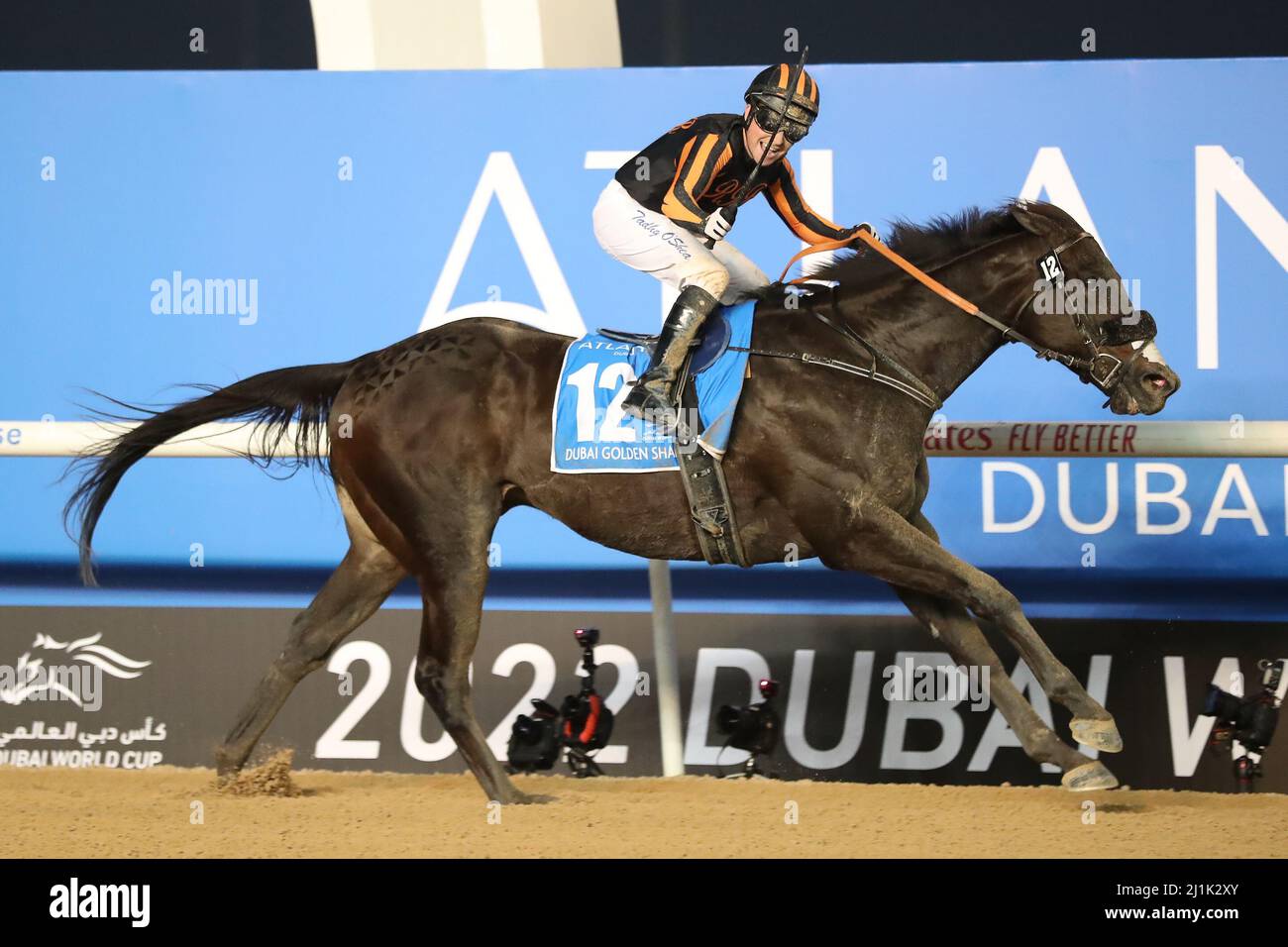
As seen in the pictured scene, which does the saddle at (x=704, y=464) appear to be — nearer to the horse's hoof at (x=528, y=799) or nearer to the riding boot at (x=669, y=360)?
the riding boot at (x=669, y=360)

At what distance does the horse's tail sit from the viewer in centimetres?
547

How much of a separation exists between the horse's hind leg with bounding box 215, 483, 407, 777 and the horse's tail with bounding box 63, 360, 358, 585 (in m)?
0.34

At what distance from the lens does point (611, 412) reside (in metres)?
5.05

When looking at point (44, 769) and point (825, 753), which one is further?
point (825, 753)

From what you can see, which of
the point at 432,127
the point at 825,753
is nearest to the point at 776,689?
the point at 825,753

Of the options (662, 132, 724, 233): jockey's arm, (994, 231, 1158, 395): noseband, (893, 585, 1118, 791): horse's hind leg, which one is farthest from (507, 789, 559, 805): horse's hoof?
(994, 231, 1158, 395): noseband

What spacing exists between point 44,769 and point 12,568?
3.80 ft

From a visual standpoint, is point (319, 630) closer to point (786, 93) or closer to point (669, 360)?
point (669, 360)

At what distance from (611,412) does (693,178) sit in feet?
2.87

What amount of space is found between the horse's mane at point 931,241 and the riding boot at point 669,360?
54cm

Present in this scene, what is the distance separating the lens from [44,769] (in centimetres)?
616

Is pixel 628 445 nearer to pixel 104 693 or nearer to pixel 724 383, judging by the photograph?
pixel 724 383

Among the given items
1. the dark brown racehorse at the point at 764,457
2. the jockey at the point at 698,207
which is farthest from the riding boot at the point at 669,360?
the dark brown racehorse at the point at 764,457

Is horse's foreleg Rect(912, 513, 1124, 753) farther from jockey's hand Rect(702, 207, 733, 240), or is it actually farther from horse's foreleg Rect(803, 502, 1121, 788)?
jockey's hand Rect(702, 207, 733, 240)
